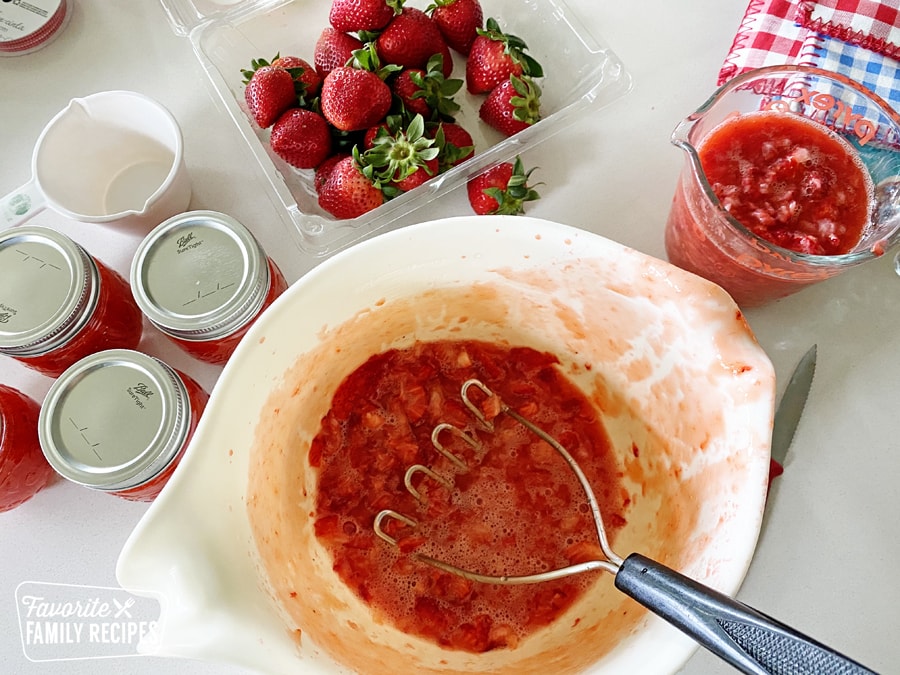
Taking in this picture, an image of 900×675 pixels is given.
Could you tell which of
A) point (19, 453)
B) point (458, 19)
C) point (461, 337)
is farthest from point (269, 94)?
point (19, 453)

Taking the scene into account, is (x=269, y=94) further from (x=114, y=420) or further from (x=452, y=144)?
(x=114, y=420)

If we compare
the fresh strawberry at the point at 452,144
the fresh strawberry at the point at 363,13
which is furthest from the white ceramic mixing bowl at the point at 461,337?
the fresh strawberry at the point at 363,13

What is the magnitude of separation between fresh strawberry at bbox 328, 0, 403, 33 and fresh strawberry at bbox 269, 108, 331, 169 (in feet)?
0.48

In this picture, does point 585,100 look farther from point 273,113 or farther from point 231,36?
point 231,36

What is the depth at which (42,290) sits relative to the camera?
0.81 m

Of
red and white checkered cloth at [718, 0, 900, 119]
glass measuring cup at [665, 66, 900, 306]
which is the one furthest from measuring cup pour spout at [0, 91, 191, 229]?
red and white checkered cloth at [718, 0, 900, 119]

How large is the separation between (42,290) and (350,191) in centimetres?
39

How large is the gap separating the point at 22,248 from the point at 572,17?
81cm

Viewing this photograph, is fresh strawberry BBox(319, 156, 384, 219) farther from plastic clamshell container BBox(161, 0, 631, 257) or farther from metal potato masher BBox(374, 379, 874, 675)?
metal potato masher BBox(374, 379, 874, 675)

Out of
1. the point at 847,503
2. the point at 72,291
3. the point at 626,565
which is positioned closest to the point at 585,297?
the point at 626,565

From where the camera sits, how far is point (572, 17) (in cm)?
100

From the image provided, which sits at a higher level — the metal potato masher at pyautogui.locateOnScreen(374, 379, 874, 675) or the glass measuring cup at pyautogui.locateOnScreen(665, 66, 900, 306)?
the glass measuring cup at pyautogui.locateOnScreen(665, 66, 900, 306)

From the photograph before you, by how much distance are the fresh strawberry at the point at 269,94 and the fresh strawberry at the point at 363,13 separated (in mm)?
117
